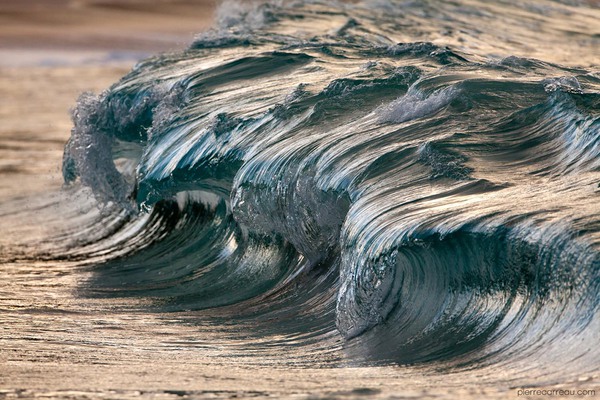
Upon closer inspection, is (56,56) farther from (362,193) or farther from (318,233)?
(362,193)

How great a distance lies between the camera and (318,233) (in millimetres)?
5031

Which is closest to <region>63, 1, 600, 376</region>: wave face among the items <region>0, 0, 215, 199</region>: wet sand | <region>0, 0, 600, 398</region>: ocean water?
<region>0, 0, 600, 398</region>: ocean water

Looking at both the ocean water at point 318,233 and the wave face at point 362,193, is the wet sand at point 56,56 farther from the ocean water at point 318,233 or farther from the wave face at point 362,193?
the ocean water at point 318,233

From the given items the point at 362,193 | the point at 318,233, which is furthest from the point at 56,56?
the point at 362,193

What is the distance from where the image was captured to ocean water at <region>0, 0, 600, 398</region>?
3.59 metres

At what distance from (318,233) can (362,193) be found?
442mm

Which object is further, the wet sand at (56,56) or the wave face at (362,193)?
the wet sand at (56,56)

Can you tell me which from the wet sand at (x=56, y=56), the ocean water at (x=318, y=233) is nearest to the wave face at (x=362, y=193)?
the ocean water at (x=318, y=233)

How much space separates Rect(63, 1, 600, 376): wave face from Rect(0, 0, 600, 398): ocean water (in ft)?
0.04

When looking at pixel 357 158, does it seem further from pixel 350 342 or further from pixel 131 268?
pixel 131 268

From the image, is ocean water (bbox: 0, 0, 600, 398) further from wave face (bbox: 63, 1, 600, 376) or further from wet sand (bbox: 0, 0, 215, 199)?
wet sand (bbox: 0, 0, 215, 199)

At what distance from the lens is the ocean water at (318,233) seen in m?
3.59

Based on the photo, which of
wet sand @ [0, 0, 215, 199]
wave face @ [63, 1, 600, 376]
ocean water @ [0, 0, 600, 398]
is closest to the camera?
ocean water @ [0, 0, 600, 398]

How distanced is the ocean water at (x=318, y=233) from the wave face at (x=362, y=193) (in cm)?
1
